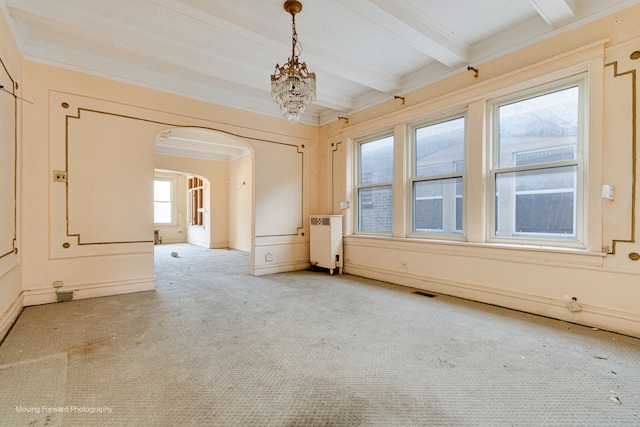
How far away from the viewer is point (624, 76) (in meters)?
2.37

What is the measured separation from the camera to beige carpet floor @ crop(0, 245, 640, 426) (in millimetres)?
1450

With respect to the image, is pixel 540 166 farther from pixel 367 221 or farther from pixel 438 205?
pixel 367 221

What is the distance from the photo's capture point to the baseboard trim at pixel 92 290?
10.2 ft

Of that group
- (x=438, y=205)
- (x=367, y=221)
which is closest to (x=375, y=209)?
(x=367, y=221)

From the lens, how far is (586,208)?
2.56m

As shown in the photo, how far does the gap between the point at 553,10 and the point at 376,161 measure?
256 centimetres

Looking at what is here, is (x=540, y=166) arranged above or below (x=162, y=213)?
above

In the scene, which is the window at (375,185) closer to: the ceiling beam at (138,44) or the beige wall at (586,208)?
the beige wall at (586,208)

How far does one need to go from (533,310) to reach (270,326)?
2.52 m

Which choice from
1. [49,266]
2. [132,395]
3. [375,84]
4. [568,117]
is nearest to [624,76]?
[568,117]

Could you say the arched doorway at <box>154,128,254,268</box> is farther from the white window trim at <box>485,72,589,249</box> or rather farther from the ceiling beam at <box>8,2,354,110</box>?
the white window trim at <box>485,72,589,249</box>

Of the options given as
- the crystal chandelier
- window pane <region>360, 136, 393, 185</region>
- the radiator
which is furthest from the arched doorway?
the crystal chandelier

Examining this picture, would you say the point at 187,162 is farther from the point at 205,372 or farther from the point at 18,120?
the point at 205,372

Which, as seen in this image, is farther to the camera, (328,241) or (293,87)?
(328,241)
